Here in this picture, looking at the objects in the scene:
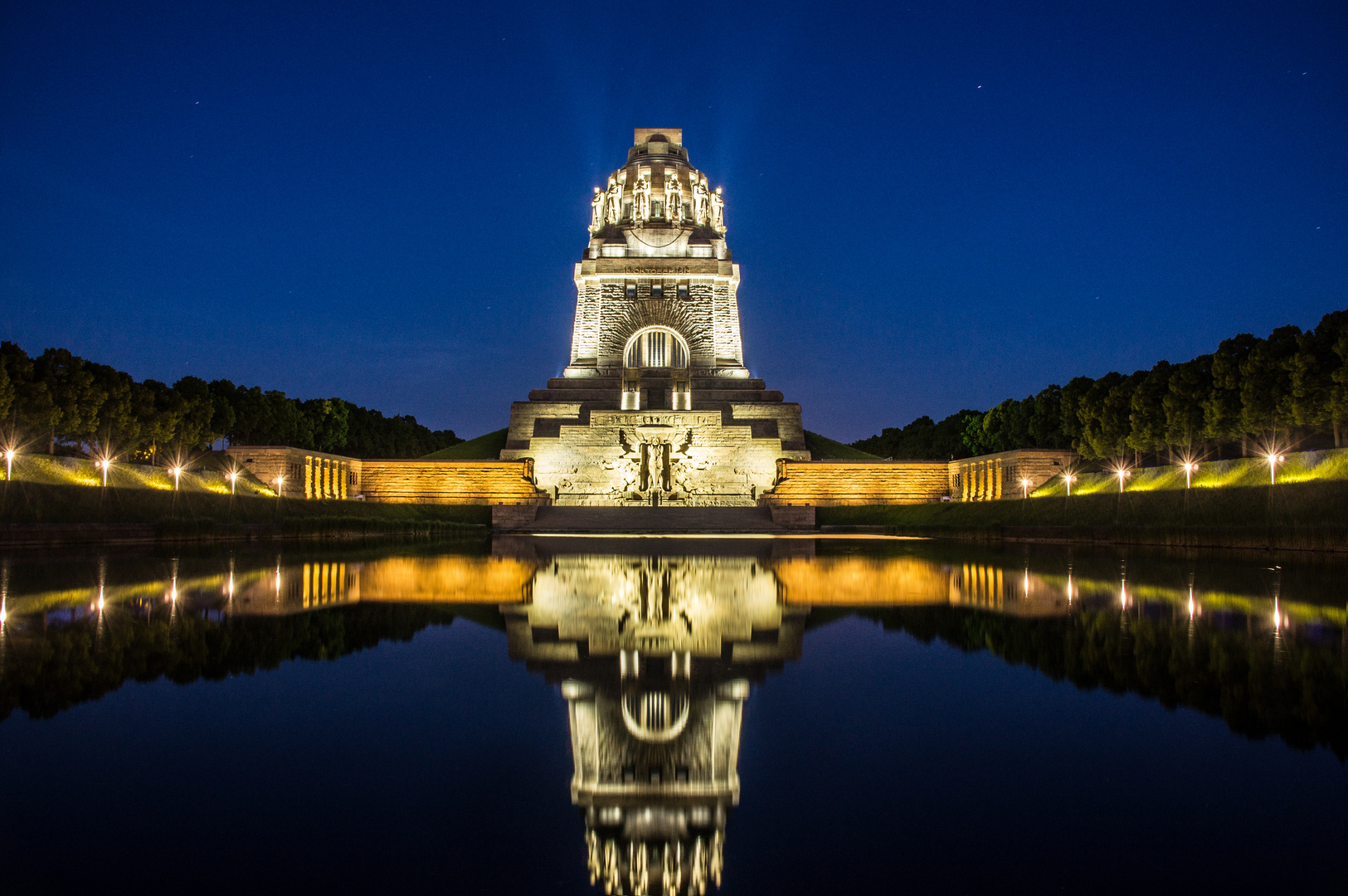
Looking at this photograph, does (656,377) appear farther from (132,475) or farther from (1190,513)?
(1190,513)

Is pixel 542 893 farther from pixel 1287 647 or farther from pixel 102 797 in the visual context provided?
pixel 1287 647

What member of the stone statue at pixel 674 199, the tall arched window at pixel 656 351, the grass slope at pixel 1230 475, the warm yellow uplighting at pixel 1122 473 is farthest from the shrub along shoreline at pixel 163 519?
the stone statue at pixel 674 199

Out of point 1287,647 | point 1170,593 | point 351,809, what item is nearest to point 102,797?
point 351,809

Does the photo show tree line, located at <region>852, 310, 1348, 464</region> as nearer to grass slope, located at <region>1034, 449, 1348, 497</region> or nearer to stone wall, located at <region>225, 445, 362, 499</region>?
grass slope, located at <region>1034, 449, 1348, 497</region>

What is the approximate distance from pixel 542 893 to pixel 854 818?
0.73m

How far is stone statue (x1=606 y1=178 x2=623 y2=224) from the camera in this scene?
47531 mm

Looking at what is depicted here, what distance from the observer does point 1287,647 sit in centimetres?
400

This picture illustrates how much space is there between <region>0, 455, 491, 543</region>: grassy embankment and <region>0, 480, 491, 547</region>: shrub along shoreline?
0.02m

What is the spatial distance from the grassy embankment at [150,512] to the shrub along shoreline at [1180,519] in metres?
14.2

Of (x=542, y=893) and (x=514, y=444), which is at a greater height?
(x=514, y=444)

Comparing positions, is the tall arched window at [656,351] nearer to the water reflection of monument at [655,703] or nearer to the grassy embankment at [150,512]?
the grassy embankment at [150,512]

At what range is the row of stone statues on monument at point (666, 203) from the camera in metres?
46.8

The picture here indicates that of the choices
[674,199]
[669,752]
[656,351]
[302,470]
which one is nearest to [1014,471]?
[656,351]

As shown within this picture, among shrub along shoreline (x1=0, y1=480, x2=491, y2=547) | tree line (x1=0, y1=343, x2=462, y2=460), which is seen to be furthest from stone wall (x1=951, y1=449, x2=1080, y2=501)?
tree line (x1=0, y1=343, x2=462, y2=460)
